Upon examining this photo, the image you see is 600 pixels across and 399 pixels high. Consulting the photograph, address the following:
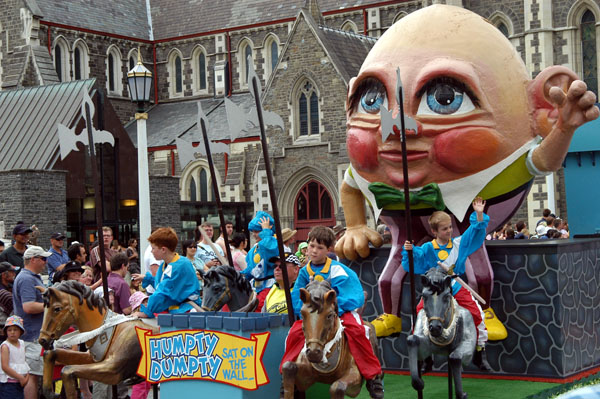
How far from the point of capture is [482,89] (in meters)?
9.08

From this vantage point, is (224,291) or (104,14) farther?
(104,14)

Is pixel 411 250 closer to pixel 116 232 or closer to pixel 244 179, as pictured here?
pixel 116 232

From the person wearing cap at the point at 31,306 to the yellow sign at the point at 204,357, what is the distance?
1.75 m

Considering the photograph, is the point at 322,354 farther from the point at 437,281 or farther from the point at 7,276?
the point at 7,276

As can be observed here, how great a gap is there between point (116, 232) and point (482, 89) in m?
17.1

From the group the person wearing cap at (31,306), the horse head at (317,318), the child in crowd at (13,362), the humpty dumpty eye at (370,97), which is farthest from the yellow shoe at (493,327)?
the child in crowd at (13,362)

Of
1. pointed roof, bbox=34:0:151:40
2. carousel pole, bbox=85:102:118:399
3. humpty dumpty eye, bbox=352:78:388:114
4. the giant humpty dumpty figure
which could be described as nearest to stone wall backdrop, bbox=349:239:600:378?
the giant humpty dumpty figure

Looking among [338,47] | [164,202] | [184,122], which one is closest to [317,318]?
[164,202]

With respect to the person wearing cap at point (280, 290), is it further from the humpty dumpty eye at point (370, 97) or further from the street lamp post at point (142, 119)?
the street lamp post at point (142, 119)

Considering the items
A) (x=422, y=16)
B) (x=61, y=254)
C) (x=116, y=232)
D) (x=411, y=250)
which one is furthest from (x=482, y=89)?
(x=116, y=232)

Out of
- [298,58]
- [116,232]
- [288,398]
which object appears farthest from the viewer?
[298,58]

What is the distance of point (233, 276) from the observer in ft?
26.7

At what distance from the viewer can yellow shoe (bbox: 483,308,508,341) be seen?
8.95 m

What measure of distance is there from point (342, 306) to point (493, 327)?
2345 mm
